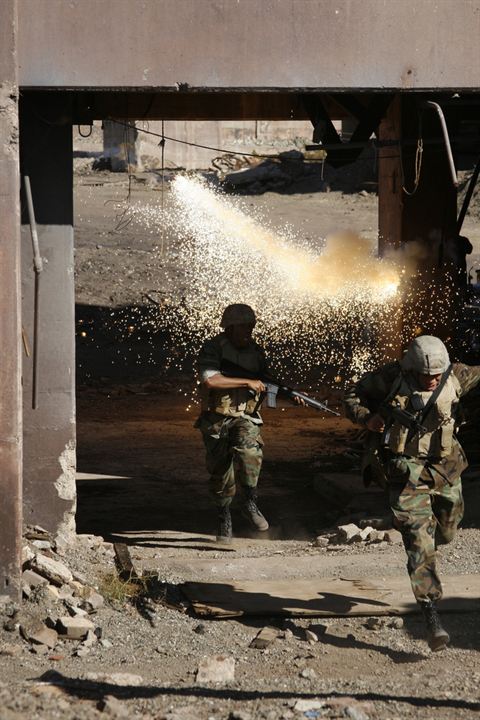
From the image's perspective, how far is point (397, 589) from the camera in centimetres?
715

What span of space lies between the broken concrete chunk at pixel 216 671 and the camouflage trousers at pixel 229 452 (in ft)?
8.90

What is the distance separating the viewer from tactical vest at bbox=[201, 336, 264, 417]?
27.8 ft

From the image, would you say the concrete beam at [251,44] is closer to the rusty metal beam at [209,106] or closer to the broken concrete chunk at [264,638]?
the broken concrete chunk at [264,638]

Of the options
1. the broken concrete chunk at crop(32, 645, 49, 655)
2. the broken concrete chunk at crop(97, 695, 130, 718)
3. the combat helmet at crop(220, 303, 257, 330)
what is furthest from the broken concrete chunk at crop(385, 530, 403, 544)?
the broken concrete chunk at crop(97, 695, 130, 718)

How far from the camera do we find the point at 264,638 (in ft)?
20.7

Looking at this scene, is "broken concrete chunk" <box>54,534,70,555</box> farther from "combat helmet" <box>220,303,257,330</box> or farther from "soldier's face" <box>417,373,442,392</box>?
"soldier's face" <box>417,373,442,392</box>

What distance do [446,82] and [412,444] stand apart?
A: 2315 mm

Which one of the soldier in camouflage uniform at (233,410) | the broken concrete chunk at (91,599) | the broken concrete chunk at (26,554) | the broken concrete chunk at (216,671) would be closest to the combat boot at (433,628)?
the broken concrete chunk at (216,671)

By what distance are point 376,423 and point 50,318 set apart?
2578 millimetres

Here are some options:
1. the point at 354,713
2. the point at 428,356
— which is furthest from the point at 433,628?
the point at 428,356

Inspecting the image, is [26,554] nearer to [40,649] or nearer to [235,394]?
[40,649]

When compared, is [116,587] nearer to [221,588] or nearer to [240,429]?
[221,588]

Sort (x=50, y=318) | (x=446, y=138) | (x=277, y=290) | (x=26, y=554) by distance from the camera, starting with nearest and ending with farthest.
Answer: (x=26, y=554)
(x=446, y=138)
(x=50, y=318)
(x=277, y=290)

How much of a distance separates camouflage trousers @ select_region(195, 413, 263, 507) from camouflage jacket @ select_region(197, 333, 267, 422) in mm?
75
